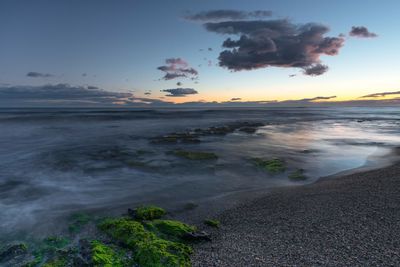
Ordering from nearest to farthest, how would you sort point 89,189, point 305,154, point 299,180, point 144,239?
point 144,239, point 89,189, point 299,180, point 305,154

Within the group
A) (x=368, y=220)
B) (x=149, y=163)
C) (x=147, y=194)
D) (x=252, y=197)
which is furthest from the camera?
(x=149, y=163)

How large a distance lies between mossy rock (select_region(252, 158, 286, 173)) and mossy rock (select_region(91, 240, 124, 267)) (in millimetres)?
10550

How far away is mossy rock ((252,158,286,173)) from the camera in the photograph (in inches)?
609

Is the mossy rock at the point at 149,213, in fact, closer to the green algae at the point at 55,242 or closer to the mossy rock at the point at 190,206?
the mossy rock at the point at 190,206

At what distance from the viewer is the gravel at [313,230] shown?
5.70 m

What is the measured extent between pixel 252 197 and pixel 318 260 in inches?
201

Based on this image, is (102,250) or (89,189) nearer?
(102,250)

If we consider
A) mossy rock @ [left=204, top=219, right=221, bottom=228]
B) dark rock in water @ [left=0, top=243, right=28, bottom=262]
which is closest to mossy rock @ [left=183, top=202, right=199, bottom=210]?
mossy rock @ [left=204, top=219, right=221, bottom=228]

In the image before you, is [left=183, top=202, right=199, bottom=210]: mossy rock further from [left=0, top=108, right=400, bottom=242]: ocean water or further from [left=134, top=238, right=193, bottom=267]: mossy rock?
[left=134, top=238, right=193, bottom=267]: mossy rock

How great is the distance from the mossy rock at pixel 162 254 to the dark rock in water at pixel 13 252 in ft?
9.01

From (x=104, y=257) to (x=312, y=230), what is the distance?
4876 mm

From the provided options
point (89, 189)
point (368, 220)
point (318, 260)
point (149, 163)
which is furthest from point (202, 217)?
point (149, 163)

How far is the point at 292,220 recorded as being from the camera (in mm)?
7785

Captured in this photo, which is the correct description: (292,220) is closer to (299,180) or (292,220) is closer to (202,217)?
(202,217)
